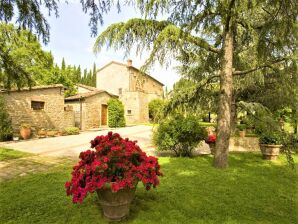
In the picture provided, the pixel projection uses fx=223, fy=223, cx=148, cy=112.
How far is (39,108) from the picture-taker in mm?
15875

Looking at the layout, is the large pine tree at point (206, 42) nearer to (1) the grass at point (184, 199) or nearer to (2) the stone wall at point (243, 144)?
(1) the grass at point (184, 199)

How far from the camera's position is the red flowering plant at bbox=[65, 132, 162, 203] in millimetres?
3205

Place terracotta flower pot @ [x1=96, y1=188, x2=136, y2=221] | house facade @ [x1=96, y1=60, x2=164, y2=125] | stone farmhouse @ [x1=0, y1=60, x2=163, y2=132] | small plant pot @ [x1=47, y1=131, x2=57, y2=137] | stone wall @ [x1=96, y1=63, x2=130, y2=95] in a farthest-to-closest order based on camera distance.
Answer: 1. stone wall @ [x1=96, y1=63, x2=130, y2=95]
2. house facade @ [x1=96, y1=60, x2=164, y2=125]
3. small plant pot @ [x1=47, y1=131, x2=57, y2=137]
4. stone farmhouse @ [x1=0, y1=60, x2=163, y2=132]
5. terracotta flower pot @ [x1=96, y1=188, x2=136, y2=221]

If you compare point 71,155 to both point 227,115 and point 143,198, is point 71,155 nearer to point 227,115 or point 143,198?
point 143,198

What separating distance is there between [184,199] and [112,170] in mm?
1824

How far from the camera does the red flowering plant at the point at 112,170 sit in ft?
10.5

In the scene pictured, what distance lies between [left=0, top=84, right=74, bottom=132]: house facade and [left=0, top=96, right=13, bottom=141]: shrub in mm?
769

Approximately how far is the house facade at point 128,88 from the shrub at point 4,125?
1607 centimetres

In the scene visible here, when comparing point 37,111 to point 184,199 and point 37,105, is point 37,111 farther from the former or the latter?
point 184,199

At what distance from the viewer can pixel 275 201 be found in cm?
440

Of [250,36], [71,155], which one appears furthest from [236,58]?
[71,155]

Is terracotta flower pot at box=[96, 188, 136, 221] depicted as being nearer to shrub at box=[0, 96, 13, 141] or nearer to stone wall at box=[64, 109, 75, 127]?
shrub at box=[0, 96, 13, 141]

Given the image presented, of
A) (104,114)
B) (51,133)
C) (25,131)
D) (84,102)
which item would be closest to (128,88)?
(104,114)

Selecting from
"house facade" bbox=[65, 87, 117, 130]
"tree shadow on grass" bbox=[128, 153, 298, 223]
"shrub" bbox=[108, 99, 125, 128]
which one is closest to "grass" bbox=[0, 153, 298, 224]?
"tree shadow on grass" bbox=[128, 153, 298, 223]
